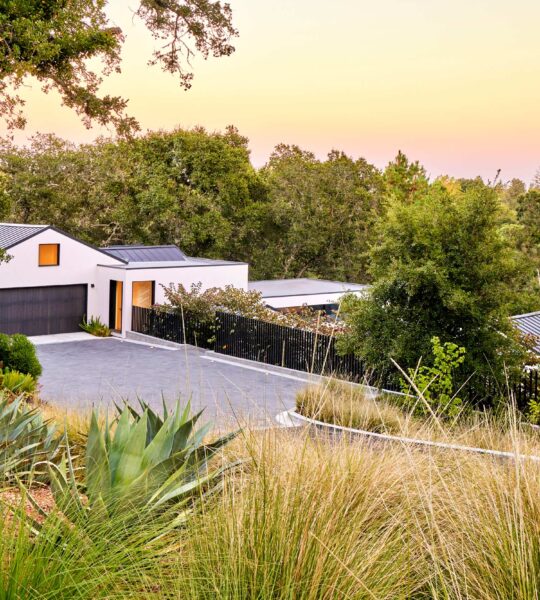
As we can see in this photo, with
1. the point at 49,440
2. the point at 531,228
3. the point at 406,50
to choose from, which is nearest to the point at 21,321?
the point at 406,50

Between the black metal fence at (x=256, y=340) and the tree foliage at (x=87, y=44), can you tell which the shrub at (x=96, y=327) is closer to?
the black metal fence at (x=256, y=340)

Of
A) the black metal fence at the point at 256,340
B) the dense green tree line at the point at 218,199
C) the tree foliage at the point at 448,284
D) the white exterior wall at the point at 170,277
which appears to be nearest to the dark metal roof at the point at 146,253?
the white exterior wall at the point at 170,277

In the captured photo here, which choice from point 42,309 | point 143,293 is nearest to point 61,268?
point 42,309

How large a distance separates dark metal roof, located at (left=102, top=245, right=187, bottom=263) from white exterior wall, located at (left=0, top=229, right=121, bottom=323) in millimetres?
1398

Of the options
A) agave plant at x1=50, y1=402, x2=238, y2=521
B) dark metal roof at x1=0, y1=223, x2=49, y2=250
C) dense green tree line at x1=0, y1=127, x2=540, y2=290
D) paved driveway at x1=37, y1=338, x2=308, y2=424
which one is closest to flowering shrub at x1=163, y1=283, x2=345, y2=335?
paved driveway at x1=37, y1=338, x2=308, y2=424

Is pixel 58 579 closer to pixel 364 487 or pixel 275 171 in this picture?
pixel 364 487

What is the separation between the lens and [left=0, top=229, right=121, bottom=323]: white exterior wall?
28.8m

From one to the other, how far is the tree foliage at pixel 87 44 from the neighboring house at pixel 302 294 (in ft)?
52.9

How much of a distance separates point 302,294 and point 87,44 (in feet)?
67.4

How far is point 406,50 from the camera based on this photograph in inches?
987

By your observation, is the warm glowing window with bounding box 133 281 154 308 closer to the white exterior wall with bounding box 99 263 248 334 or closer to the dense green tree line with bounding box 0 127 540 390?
the white exterior wall with bounding box 99 263 248 334

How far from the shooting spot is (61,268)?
30156mm

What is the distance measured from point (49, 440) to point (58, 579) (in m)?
2.89

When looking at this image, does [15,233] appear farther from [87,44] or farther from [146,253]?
[87,44]
